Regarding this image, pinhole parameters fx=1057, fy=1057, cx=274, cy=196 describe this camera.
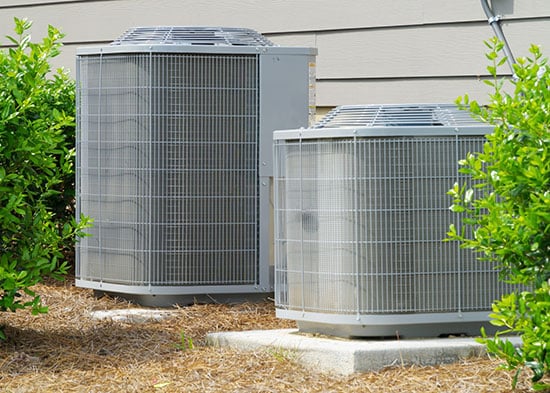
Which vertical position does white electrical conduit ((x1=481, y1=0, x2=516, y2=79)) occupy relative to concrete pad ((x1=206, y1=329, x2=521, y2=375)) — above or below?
above

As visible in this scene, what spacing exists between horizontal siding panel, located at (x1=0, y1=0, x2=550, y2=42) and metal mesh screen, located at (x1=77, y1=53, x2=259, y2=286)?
1.19 m

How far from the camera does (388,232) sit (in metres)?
5.02

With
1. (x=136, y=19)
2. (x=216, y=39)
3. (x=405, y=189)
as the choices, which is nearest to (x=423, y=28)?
(x=216, y=39)

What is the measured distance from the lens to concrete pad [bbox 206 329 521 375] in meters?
4.75

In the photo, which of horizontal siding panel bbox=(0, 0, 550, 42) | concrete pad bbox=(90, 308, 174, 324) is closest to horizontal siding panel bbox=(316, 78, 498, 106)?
horizontal siding panel bbox=(0, 0, 550, 42)

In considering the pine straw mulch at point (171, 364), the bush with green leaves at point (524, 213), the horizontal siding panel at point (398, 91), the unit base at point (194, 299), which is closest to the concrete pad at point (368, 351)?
the pine straw mulch at point (171, 364)

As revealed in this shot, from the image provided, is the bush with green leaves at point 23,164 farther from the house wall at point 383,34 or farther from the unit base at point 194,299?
the house wall at point 383,34

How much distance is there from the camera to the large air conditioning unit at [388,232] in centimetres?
502

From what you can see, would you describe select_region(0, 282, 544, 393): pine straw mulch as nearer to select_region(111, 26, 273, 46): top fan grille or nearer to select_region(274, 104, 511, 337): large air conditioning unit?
select_region(274, 104, 511, 337): large air conditioning unit

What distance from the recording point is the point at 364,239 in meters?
5.02

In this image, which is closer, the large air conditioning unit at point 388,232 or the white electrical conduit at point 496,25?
the large air conditioning unit at point 388,232

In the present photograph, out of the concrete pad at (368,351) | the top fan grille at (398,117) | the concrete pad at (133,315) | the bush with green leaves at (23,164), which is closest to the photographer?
the concrete pad at (368,351)

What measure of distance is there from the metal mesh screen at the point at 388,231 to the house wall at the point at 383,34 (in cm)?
163

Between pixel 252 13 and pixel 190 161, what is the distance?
2.00 meters
